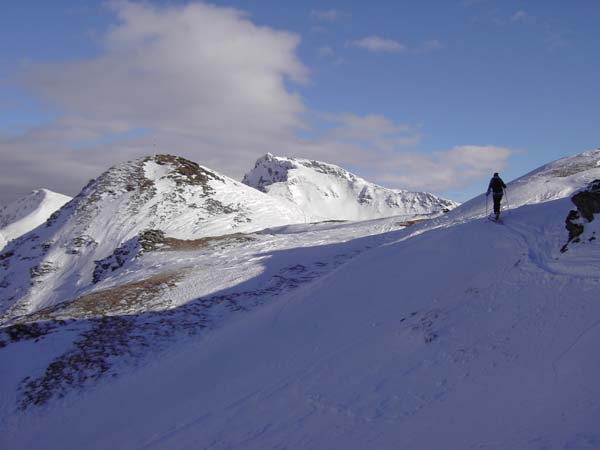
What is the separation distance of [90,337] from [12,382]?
310 cm

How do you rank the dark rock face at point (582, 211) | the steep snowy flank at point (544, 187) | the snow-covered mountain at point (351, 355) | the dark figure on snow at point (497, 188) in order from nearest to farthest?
the snow-covered mountain at point (351, 355)
the dark rock face at point (582, 211)
the dark figure on snow at point (497, 188)
the steep snowy flank at point (544, 187)

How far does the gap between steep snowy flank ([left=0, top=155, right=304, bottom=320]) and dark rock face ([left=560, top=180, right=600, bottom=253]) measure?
1191 inches

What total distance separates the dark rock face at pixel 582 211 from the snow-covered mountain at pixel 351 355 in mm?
45

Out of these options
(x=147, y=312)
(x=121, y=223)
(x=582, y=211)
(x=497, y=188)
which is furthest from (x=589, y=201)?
(x=121, y=223)

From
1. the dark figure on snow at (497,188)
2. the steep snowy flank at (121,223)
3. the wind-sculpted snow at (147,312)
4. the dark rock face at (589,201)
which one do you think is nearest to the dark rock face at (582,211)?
the dark rock face at (589,201)

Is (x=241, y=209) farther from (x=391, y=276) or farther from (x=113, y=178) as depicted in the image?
(x=391, y=276)

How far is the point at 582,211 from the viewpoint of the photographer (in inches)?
555

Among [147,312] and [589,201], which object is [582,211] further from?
[147,312]

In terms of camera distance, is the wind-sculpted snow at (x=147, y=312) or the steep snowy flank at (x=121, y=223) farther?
the steep snowy flank at (x=121, y=223)

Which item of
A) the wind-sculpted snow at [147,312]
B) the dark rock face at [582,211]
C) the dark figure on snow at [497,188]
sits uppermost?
the dark figure on snow at [497,188]

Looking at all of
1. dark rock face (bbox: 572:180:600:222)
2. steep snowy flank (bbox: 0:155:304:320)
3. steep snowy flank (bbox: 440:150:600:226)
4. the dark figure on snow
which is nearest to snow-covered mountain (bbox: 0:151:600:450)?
dark rock face (bbox: 572:180:600:222)

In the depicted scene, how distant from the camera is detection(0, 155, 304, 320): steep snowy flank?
4019 centimetres

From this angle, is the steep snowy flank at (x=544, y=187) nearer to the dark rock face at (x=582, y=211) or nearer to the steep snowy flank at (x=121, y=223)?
the dark rock face at (x=582, y=211)

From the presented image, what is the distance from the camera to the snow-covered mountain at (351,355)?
25.0 feet
